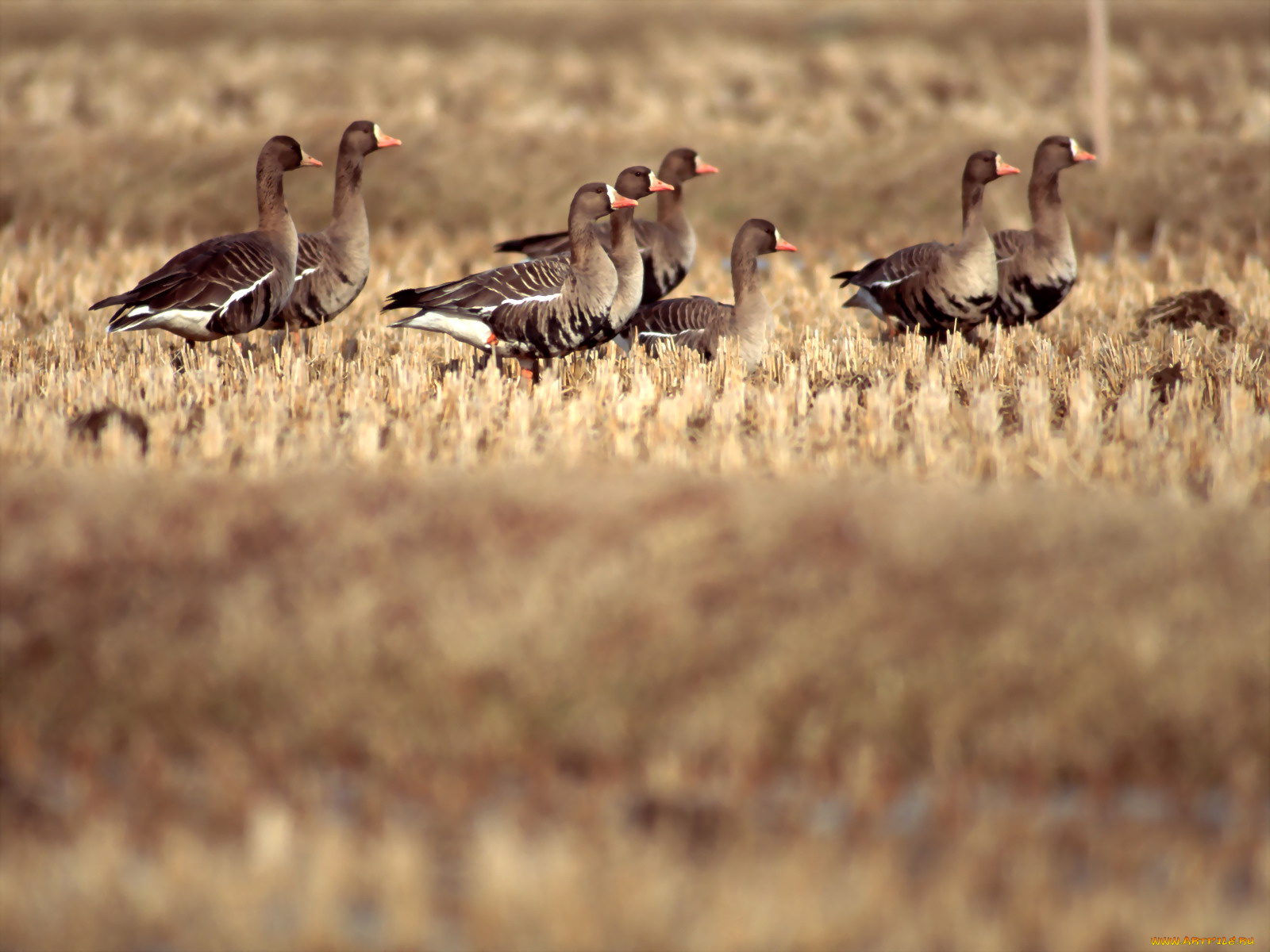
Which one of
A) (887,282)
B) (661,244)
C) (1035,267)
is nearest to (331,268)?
(661,244)

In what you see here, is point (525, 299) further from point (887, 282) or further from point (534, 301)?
point (887, 282)

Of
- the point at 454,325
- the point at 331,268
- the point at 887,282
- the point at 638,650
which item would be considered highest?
the point at 331,268

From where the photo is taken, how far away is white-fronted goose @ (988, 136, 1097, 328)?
442 inches

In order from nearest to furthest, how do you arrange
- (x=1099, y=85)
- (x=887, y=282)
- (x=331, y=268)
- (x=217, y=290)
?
(x=217, y=290)
(x=331, y=268)
(x=887, y=282)
(x=1099, y=85)

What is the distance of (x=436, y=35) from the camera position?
1668 inches

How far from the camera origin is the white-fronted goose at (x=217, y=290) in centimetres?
968

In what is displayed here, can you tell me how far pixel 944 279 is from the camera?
10797 mm

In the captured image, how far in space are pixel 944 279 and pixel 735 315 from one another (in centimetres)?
168

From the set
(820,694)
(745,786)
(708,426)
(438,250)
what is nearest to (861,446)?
(708,426)

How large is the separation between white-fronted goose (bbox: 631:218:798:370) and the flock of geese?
0.01 meters

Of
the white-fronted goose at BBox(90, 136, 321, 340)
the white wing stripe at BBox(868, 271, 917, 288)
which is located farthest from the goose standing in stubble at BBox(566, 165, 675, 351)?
the white-fronted goose at BBox(90, 136, 321, 340)

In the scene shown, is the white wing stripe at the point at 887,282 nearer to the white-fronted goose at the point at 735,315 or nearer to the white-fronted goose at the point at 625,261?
the white-fronted goose at the point at 735,315

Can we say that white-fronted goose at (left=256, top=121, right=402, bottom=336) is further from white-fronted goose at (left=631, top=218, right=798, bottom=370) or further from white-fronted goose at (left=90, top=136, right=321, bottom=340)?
white-fronted goose at (left=631, top=218, right=798, bottom=370)

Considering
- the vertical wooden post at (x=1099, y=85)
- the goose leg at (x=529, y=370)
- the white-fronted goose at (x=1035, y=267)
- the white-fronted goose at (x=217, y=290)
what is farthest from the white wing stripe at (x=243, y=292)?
Answer: the vertical wooden post at (x=1099, y=85)
